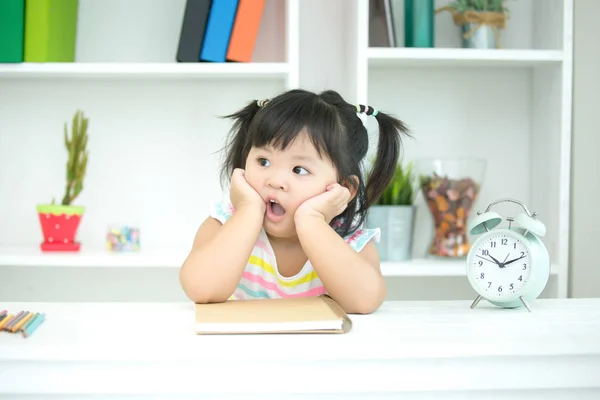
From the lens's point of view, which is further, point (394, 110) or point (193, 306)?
point (394, 110)

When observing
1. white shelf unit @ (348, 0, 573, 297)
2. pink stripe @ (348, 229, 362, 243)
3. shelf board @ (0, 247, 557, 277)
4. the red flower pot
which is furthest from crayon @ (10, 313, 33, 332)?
white shelf unit @ (348, 0, 573, 297)

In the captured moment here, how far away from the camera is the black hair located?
1.19m

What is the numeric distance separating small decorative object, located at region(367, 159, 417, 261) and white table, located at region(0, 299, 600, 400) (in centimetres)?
113

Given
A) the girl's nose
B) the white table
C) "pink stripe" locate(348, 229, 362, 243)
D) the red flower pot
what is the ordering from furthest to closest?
the red flower pot, "pink stripe" locate(348, 229, 362, 243), the girl's nose, the white table

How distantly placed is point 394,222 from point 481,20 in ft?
2.00

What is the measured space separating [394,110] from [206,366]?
Result: 5.20 feet

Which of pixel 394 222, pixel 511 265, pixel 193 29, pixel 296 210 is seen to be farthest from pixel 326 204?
pixel 193 29

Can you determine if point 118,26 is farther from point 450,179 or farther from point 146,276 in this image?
point 450,179

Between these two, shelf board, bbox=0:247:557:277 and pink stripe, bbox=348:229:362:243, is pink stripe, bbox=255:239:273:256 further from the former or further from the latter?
shelf board, bbox=0:247:557:277

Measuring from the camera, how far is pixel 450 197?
6.61 ft

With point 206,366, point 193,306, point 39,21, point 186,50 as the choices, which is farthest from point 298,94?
point 39,21

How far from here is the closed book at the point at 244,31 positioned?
196 centimetres

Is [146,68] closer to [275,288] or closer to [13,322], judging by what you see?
[275,288]

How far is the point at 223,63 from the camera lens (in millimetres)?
1940
